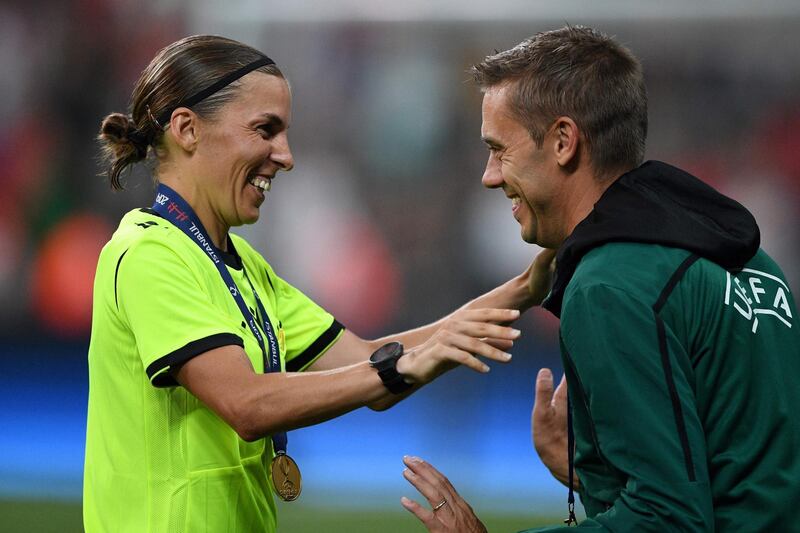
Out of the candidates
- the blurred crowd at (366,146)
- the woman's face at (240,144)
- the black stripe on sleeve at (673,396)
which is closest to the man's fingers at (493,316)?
the black stripe on sleeve at (673,396)

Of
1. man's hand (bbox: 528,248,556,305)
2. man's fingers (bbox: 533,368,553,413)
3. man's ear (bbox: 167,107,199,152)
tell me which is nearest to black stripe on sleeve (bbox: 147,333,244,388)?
man's ear (bbox: 167,107,199,152)

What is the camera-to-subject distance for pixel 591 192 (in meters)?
2.11

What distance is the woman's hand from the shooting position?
196 centimetres

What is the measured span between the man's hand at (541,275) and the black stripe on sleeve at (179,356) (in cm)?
103

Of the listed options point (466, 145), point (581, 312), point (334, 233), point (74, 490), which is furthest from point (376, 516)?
point (581, 312)

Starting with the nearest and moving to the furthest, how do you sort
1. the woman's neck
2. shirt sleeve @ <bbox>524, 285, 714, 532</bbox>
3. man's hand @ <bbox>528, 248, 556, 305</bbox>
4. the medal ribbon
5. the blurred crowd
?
shirt sleeve @ <bbox>524, 285, 714, 532</bbox>, the medal ribbon, the woman's neck, man's hand @ <bbox>528, 248, 556, 305</bbox>, the blurred crowd

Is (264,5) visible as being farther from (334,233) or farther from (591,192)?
(591,192)

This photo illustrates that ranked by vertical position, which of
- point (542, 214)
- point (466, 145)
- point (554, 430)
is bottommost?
point (554, 430)

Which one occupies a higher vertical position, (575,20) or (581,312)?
(575,20)

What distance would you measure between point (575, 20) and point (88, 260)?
3.86m

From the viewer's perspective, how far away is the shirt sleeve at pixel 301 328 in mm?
2820

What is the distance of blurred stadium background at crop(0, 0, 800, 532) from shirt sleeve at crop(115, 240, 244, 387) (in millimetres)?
4638

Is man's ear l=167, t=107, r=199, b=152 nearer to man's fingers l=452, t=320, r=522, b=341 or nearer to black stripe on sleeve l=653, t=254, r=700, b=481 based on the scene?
man's fingers l=452, t=320, r=522, b=341

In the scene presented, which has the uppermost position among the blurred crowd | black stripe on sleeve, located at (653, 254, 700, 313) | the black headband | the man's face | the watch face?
the blurred crowd
